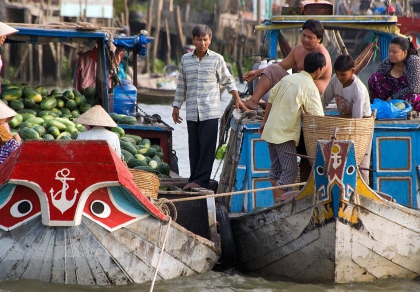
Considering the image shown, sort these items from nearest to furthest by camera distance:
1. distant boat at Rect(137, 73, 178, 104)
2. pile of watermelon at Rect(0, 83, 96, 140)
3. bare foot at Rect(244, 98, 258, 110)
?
bare foot at Rect(244, 98, 258, 110)
pile of watermelon at Rect(0, 83, 96, 140)
distant boat at Rect(137, 73, 178, 104)

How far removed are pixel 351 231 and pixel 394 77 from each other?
2.07 meters

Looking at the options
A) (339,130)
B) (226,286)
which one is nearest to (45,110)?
(226,286)

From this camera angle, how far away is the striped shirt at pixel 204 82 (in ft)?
23.4

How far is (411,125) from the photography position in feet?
21.0

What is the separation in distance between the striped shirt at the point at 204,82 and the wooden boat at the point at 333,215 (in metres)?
0.30

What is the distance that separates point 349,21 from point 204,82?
175 cm

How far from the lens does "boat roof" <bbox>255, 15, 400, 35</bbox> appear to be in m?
7.71

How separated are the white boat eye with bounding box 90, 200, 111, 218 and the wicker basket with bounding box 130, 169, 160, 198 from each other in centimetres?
54

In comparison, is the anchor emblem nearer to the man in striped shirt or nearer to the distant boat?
the man in striped shirt

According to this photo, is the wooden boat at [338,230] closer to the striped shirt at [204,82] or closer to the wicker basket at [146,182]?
the wicker basket at [146,182]

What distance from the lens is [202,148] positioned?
7270 mm

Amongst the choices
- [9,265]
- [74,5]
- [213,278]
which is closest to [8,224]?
[9,265]

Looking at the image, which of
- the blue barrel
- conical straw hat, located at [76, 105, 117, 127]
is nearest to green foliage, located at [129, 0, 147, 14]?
the blue barrel

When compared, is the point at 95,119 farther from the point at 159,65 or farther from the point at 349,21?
the point at 159,65
